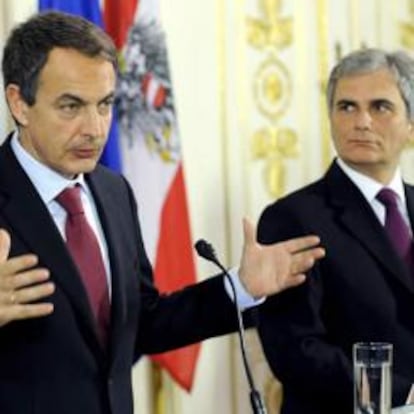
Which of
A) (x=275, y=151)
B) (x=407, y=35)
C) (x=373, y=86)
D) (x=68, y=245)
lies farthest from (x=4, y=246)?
(x=407, y=35)

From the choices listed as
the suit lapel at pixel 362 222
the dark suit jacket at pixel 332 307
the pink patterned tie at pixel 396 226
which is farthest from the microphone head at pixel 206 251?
the pink patterned tie at pixel 396 226

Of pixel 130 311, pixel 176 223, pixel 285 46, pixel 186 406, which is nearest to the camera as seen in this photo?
pixel 130 311

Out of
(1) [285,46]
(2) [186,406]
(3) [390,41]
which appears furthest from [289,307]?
(3) [390,41]

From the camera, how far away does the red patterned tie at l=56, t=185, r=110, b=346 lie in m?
2.23

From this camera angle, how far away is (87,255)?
2246 millimetres

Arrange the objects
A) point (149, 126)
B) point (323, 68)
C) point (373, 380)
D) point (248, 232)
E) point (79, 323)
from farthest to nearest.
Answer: point (323, 68), point (149, 126), point (248, 232), point (79, 323), point (373, 380)

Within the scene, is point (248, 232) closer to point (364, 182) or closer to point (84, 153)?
point (84, 153)

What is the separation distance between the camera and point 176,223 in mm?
3656

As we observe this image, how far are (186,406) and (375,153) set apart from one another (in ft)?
4.77

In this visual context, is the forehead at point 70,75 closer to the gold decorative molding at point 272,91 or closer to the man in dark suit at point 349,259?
the man in dark suit at point 349,259

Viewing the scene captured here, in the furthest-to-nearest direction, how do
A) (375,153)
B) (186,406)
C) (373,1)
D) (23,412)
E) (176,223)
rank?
(373,1) < (186,406) < (176,223) < (375,153) < (23,412)

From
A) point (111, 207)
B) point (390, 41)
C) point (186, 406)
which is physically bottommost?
point (186, 406)

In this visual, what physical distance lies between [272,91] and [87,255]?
211 cm

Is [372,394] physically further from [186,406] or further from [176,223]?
[186,406]
